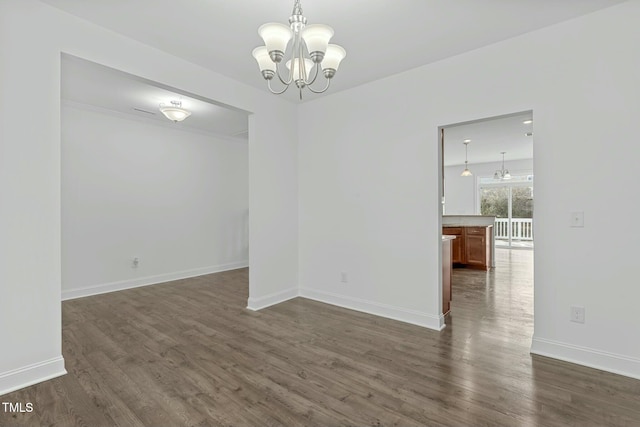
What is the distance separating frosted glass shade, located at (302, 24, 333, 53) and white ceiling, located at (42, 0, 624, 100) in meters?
0.49

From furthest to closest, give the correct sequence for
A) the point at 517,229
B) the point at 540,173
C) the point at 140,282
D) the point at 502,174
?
the point at 517,229 < the point at 502,174 < the point at 140,282 < the point at 540,173

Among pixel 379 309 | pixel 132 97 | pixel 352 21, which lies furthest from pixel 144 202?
pixel 352 21

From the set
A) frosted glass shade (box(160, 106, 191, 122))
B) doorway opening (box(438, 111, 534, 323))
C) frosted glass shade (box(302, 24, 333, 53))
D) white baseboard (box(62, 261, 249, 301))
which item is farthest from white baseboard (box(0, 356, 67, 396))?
doorway opening (box(438, 111, 534, 323))

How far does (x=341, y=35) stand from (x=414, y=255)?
2245 millimetres

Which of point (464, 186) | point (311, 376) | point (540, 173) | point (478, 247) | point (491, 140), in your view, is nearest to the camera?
point (311, 376)

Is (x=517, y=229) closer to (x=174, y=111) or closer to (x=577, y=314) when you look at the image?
(x=577, y=314)

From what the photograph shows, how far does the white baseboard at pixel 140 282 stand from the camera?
4.23 metres

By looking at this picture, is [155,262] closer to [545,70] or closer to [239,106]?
[239,106]

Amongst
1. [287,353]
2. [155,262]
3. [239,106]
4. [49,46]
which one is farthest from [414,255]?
[155,262]

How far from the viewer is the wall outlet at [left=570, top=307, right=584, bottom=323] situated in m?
2.38

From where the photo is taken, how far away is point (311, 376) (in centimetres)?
220

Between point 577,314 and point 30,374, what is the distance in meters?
4.06

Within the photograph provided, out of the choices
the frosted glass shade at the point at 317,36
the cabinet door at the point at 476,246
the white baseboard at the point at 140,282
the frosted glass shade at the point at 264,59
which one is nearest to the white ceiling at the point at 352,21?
the frosted glass shade at the point at 264,59

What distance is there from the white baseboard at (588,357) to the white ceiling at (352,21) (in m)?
2.60
